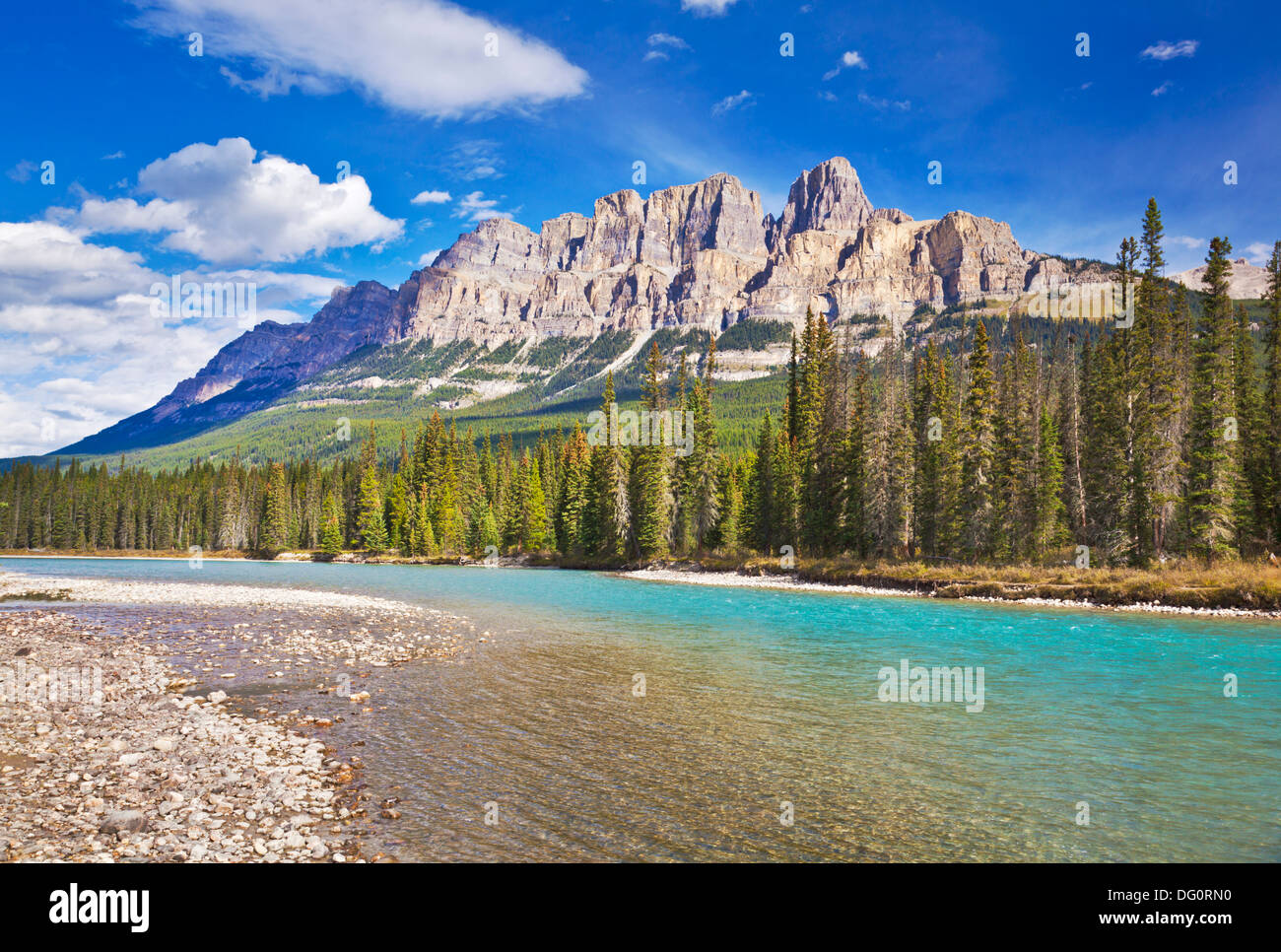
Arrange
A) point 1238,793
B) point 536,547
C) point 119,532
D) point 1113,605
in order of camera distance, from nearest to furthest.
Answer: point 1238,793 → point 1113,605 → point 536,547 → point 119,532

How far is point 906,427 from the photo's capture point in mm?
57500

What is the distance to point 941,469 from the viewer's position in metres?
54.0

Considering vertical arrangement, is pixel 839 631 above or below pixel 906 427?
below

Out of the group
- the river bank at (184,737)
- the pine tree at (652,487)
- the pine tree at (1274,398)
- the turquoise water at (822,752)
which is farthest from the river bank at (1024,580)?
the river bank at (184,737)

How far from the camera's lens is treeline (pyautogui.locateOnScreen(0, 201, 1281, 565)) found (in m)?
42.5

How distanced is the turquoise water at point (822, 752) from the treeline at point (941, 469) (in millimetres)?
22674

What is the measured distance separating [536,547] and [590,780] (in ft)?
273

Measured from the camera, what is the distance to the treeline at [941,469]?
42.5 m

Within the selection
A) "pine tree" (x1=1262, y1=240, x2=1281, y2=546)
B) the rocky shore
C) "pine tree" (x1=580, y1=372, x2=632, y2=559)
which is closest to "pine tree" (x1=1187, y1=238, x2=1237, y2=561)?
"pine tree" (x1=1262, y1=240, x2=1281, y2=546)

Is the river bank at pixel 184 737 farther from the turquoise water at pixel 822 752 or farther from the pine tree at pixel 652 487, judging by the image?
the pine tree at pixel 652 487

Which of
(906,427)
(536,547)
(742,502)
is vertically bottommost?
(536,547)

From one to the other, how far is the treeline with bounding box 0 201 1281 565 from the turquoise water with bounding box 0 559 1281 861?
2267cm
